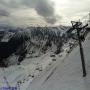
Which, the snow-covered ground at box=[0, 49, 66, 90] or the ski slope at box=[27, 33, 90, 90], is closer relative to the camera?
the ski slope at box=[27, 33, 90, 90]

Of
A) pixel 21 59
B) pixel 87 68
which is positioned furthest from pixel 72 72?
pixel 21 59

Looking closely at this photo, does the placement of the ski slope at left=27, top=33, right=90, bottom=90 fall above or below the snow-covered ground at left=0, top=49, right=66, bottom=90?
above

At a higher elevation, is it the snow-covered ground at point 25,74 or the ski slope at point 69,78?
the ski slope at point 69,78

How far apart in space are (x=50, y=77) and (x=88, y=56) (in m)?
7.47

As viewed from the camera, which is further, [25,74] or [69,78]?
[25,74]

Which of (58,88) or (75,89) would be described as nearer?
(75,89)

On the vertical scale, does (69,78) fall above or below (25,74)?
above

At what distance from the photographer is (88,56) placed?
41031 millimetres

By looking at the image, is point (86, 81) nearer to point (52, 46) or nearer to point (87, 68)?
point (87, 68)

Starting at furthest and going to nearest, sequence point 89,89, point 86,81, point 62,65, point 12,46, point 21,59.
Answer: point 12,46, point 21,59, point 62,65, point 86,81, point 89,89

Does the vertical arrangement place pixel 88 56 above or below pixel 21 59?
above

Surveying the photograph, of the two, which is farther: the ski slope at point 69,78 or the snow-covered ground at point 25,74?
the snow-covered ground at point 25,74

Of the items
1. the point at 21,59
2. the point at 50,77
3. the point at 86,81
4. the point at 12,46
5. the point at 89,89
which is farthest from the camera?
the point at 12,46

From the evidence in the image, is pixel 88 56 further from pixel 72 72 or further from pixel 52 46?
pixel 52 46
